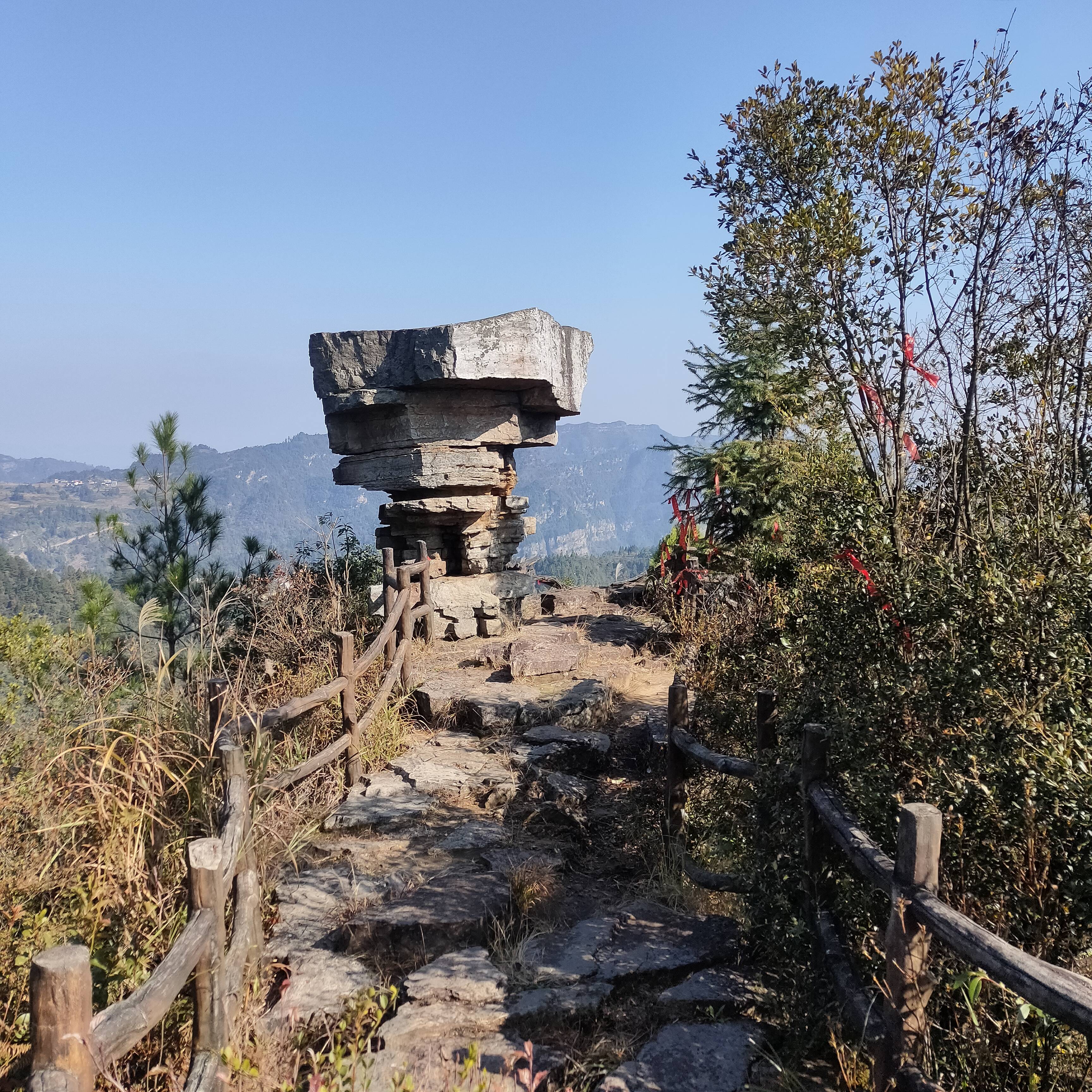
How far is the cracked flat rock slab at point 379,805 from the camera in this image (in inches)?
194

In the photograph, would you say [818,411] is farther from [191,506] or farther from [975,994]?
[191,506]

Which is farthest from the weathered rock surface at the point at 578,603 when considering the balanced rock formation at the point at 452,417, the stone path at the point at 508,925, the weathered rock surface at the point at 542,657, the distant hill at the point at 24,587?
the distant hill at the point at 24,587

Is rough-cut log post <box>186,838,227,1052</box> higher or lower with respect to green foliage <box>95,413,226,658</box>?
lower

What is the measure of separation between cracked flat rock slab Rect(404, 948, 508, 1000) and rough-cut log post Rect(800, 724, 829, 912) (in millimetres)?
1293

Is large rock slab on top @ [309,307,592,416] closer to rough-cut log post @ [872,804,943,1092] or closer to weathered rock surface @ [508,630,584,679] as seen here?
weathered rock surface @ [508,630,584,679]

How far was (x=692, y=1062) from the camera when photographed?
2.87 metres

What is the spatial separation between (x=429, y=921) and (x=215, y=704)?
1.40 meters

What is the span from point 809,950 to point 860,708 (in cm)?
91

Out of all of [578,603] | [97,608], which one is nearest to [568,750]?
[578,603]

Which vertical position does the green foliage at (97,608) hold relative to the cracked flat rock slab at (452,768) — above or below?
above

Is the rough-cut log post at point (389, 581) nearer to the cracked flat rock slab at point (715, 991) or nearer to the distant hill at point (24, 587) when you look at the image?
the cracked flat rock slab at point (715, 991)

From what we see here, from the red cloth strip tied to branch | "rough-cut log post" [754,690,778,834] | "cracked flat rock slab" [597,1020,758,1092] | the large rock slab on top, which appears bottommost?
"cracked flat rock slab" [597,1020,758,1092]

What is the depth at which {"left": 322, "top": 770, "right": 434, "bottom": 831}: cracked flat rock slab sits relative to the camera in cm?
493

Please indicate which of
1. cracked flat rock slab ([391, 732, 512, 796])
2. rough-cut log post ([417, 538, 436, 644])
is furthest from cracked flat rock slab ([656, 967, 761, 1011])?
rough-cut log post ([417, 538, 436, 644])
